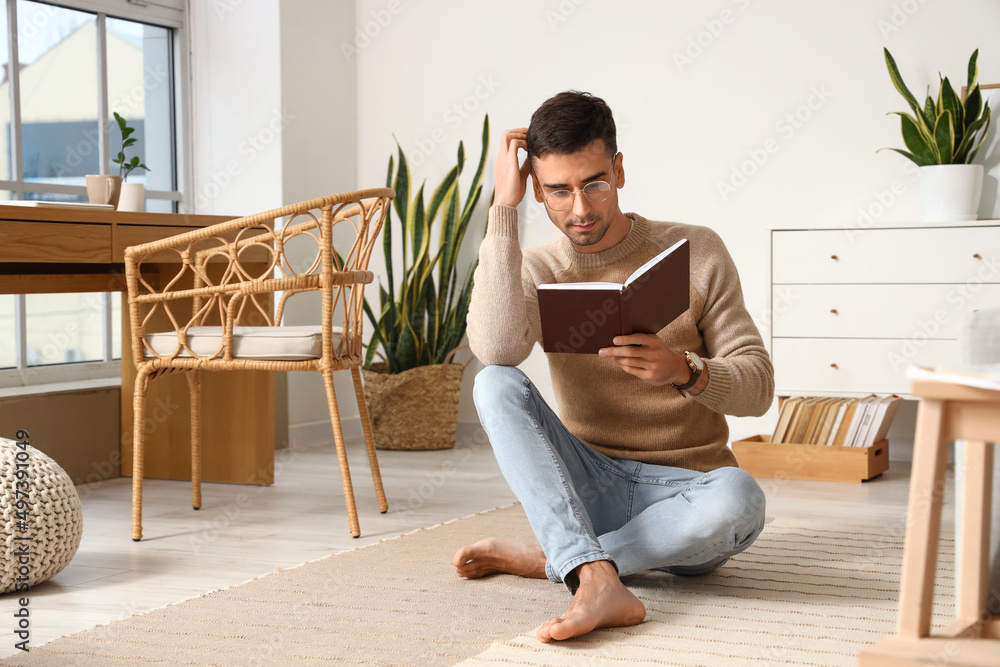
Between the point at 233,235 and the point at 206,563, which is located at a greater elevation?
the point at 233,235

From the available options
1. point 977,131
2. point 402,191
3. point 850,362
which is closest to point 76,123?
point 402,191

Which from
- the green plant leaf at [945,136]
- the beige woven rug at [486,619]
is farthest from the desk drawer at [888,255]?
the beige woven rug at [486,619]

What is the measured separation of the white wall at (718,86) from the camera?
3379 millimetres

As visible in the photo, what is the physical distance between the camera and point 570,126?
178 centimetres

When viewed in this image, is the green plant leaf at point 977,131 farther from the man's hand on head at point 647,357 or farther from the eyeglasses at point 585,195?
the man's hand on head at point 647,357

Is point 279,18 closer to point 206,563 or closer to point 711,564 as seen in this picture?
point 206,563

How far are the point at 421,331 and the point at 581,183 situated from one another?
2065 millimetres

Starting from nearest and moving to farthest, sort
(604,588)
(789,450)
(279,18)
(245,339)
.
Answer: (604,588) → (245,339) → (789,450) → (279,18)

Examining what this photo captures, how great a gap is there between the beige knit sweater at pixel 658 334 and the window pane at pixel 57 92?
207 cm

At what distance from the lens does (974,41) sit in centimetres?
326

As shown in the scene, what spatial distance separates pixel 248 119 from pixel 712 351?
2487 millimetres

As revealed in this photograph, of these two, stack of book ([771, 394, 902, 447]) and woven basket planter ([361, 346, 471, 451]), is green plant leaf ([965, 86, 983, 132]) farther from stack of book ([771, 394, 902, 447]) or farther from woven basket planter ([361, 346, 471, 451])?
woven basket planter ([361, 346, 471, 451])

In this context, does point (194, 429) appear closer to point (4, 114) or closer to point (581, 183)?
point (4, 114)

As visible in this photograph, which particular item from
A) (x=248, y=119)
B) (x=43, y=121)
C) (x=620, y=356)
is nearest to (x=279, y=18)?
(x=248, y=119)
